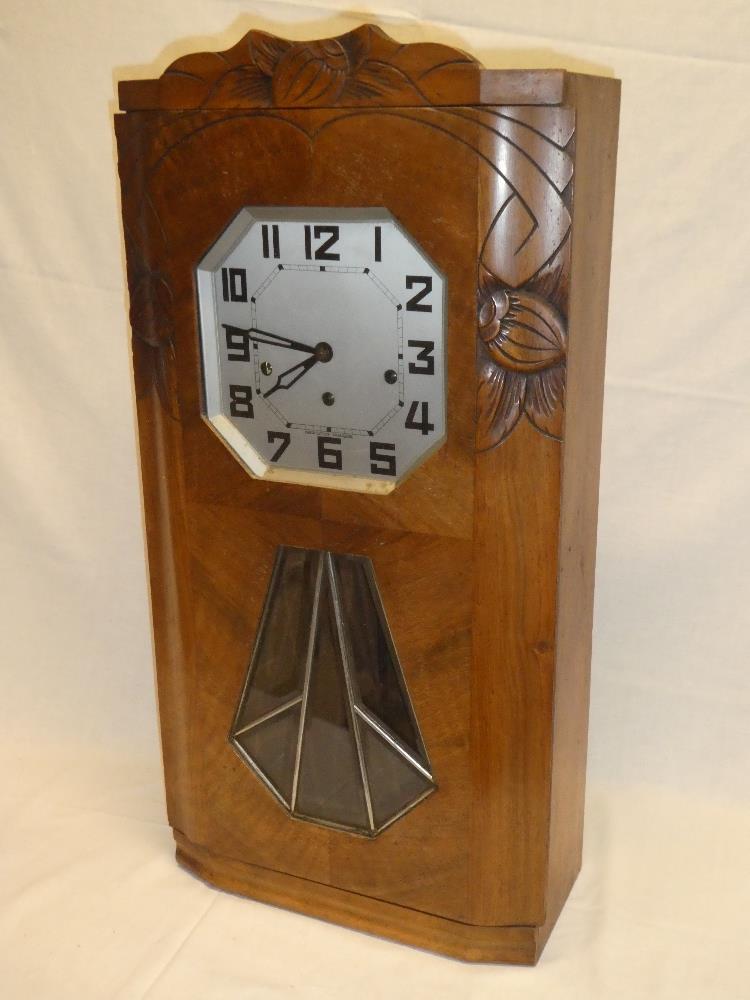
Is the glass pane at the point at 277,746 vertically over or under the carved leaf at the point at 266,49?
under

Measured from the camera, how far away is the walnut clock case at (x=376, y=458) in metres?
1.25

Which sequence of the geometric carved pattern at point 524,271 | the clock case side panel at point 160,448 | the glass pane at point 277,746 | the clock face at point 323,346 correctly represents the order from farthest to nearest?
the glass pane at point 277,746
the clock case side panel at point 160,448
the clock face at point 323,346
the geometric carved pattern at point 524,271

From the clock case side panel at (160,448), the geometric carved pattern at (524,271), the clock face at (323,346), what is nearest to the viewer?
the geometric carved pattern at (524,271)

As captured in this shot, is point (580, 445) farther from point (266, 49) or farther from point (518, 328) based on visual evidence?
Result: point (266, 49)

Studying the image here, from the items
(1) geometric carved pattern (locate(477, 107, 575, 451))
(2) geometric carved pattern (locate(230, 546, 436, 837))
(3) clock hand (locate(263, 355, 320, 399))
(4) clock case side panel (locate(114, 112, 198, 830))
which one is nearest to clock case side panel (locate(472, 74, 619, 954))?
(1) geometric carved pattern (locate(477, 107, 575, 451))

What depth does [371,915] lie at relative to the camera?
62.1 inches

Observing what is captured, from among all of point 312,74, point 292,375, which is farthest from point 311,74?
point 292,375

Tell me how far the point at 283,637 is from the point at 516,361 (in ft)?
1.56

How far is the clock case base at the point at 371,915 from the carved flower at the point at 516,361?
635mm

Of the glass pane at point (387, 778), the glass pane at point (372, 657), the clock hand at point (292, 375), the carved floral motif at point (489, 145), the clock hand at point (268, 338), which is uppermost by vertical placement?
the carved floral motif at point (489, 145)

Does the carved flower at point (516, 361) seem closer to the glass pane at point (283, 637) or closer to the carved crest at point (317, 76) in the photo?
the carved crest at point (317, 76)

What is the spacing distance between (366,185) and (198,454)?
40 centimetres

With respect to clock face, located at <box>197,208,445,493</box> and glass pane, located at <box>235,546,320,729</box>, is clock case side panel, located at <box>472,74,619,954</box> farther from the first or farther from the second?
glass pane, located at <box>235,546,320,729</box>

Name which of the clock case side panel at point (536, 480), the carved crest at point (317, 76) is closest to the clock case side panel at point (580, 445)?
the clock case side panel at point (536, 480)
